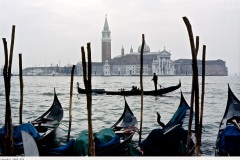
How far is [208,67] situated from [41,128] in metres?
62.8

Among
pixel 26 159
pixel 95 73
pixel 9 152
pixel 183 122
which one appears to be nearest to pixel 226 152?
pixel 183 122

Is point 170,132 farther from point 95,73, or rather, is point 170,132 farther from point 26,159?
point 95,73

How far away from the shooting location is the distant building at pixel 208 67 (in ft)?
218

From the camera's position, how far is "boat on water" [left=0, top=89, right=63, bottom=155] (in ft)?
15.5

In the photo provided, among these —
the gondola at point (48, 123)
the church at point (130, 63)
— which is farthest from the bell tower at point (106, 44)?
the gondola at point (48, 123)

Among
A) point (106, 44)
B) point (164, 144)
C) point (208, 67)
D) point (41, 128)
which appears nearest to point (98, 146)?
point (164, 144)

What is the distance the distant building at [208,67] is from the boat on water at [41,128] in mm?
59135

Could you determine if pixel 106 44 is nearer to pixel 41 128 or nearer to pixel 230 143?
pixel 41 128

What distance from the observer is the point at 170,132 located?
4148mm

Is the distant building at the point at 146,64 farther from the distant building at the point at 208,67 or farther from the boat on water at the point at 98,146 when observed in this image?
the boat on water at the point at 98,146

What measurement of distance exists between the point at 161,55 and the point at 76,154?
62.2m

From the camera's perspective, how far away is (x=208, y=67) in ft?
217

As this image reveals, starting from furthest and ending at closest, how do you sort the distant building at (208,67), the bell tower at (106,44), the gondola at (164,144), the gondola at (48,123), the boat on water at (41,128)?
1. the bell tower at (106,44)
2. the distant building at (208,67)
3. the gondola at (48,123)
4. the boat on water at (41,128)
5. the gondola at (164,144)

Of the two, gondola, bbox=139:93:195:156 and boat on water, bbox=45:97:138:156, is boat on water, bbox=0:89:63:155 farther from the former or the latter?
gondola, bbox=139:93:195:156
